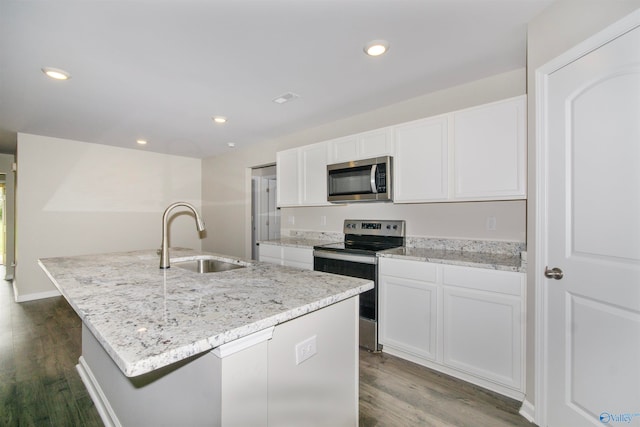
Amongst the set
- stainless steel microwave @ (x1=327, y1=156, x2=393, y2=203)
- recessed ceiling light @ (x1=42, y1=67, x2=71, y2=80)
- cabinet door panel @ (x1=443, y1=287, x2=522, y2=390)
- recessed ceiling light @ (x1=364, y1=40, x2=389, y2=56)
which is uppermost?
recessed ceiling light @ (x1=364, y1=40, x2=389, y2=56)

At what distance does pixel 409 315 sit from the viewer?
90.7 inches

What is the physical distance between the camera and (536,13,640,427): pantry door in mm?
1228

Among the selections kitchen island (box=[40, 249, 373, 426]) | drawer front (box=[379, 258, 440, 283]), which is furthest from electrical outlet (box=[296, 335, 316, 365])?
drawer front (box=[379, 258, 440, 283])

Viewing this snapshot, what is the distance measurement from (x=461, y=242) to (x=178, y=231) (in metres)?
4.98

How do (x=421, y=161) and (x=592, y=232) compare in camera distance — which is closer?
(x=592, y=232)

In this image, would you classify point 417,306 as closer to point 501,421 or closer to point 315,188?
point 501,421

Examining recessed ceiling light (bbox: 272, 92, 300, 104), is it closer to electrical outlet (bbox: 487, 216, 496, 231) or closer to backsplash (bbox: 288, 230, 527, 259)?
backsplash (bbox: 288, 230, 527, 259)

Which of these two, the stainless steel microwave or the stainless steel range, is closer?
the stainless steel range

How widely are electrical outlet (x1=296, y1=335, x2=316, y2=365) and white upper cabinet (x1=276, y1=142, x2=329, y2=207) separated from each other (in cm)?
215

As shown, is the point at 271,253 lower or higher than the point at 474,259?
lower

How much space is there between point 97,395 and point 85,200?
366 centimetres

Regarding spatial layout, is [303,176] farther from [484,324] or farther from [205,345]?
[205,345]

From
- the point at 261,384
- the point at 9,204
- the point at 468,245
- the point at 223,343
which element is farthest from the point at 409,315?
the point at 9,204

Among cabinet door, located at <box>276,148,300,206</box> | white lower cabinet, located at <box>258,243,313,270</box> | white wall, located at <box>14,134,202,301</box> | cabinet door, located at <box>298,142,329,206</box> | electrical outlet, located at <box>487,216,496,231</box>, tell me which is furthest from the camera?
white wall, located at <box>14,134,202,301</box>
